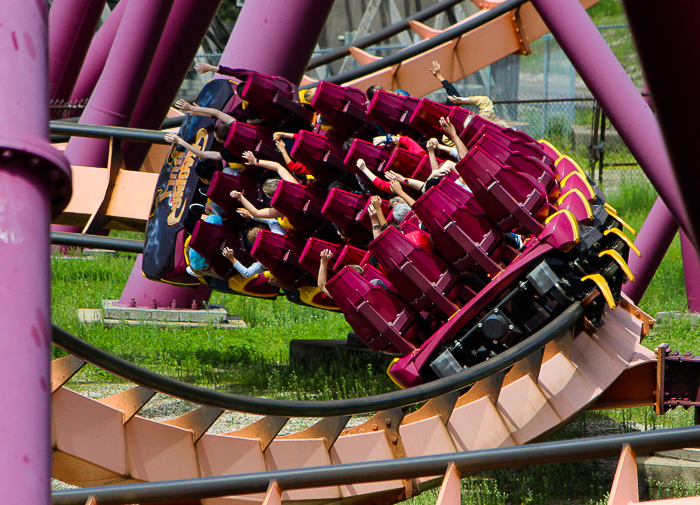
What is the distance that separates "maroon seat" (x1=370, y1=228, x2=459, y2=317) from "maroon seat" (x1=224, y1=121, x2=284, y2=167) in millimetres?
1329

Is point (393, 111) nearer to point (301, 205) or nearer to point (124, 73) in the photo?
point (301, 205)

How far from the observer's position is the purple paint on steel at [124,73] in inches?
276

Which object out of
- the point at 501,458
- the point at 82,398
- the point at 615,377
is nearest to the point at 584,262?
the point at 615,377

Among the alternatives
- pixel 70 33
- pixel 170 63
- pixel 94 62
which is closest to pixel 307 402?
pixel 170 63

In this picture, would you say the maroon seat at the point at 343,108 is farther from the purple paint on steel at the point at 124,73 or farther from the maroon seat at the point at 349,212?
the purple paint on steel at the point at 124,73

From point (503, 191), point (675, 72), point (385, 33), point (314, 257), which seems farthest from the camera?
point (385, 33)

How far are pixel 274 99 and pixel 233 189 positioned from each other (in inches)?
26.3

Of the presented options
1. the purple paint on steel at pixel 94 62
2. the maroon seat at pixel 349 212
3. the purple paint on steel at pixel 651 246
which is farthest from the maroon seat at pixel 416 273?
the purple paint on steel at pixel 94 62

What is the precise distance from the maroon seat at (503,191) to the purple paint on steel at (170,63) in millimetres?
3836

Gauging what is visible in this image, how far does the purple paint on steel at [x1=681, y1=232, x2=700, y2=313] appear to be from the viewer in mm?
7754

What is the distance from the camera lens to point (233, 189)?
5.34 metres

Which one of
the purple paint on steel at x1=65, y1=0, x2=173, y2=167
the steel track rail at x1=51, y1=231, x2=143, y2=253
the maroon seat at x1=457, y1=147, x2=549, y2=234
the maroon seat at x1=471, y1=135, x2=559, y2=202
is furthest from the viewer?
the purple paint on steel at x1=65, y1=0, x2=173, y2=167

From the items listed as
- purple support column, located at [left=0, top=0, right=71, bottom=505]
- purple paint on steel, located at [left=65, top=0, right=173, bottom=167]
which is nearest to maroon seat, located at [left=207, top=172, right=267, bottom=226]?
purple paint on steel, located at [left=65, top=0, right=173, bottom=167]

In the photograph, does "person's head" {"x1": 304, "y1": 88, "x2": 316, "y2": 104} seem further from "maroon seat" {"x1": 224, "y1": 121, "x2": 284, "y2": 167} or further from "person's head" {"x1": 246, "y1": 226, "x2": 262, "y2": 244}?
"person's head" {"x1": 246, "y1": 226, "x2": 262, "y2": 244}
